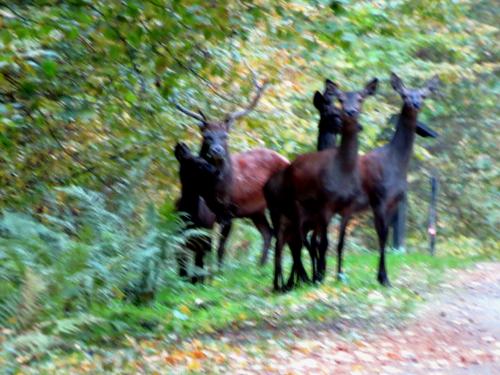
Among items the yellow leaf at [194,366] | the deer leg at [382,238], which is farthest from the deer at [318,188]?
the yellow leaf at [194,366]

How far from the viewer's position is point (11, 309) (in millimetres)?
9602

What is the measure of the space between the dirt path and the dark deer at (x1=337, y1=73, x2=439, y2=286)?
6.68 ft

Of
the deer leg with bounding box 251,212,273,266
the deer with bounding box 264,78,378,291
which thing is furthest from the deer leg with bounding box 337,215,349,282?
the deer leg with bounding box 251,212,273,266

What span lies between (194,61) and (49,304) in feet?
14.3

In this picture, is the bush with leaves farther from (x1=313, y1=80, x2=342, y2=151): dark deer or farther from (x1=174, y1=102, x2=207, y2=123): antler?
(x1=313, y1=80, x2=342, y2=151): dark deer

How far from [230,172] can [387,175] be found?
220cm

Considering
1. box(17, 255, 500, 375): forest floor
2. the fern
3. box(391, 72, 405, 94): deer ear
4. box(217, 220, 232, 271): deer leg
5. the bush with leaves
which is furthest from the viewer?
box(217, 220, 232, 271): deer leg

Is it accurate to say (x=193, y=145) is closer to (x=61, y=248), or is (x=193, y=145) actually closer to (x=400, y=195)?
(x=400, y=195)

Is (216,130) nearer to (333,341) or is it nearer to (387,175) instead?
(387,175)

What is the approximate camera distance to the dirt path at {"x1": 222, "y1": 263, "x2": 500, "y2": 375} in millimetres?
9156

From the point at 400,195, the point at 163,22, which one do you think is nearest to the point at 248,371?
the point at 163,22

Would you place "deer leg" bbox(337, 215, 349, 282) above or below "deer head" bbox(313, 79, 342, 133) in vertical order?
below

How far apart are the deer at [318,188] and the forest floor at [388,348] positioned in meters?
1.85

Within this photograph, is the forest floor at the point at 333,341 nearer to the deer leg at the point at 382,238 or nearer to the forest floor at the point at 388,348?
the forest floor at the point at 388,348
